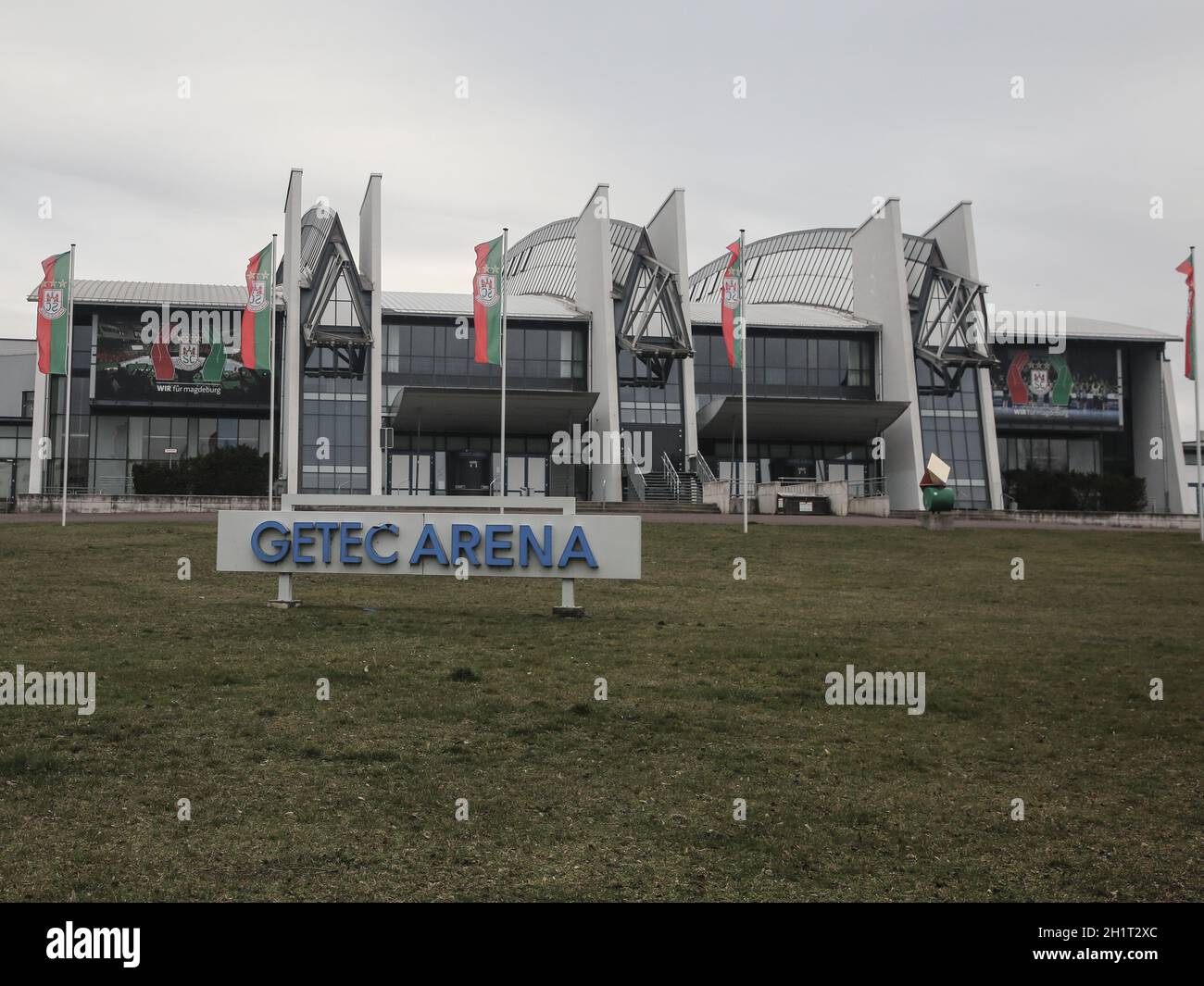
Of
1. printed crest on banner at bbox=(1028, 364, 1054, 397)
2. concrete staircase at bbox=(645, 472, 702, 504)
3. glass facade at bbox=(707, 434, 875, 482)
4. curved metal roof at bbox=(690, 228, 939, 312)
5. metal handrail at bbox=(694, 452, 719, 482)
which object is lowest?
concrete staircase at bbox=(645, 472, 702, 504)

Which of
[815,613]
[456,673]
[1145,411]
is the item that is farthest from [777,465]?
[456,673]

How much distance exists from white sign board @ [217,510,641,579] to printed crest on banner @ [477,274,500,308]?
790 inches

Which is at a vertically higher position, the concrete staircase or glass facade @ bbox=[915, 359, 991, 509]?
glass facade @ bbox=[915, 359, 991, 509]

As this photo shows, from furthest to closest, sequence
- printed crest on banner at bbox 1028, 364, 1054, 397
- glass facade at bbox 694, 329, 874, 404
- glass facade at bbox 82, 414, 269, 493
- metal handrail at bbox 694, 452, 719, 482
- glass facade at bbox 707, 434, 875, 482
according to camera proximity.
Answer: printed crest on banner at bbox 1028, 364, 1054, 397
glass facade at bbox 694, 329, 874, 404
glass facade at bbox 707, 434, 875, 482
glass facade at bbox 82, 414, 269, 493
metal handrail at bbox 694, 452, 719, 482

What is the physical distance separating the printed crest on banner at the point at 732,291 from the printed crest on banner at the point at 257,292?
1390cm

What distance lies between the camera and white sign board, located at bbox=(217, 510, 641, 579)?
1634 centimetres

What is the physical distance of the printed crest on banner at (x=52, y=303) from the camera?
1280 inches

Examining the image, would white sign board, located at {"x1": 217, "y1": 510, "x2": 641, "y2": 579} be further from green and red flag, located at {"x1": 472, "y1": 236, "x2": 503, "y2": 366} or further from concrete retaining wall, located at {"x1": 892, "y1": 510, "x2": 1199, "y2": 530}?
concrete retaining wall, located at {"x1": 892, "y1": 510, "x2": 1199, "y2": 530}

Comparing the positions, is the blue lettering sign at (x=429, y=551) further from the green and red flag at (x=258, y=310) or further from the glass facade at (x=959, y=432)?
the glass facade at (x=959, y=432)

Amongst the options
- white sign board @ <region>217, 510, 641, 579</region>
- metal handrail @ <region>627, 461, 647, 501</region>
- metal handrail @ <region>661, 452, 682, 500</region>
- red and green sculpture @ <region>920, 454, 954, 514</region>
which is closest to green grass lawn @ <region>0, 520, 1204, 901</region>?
white sign board @ <region>217, 510, 641, 579</region>

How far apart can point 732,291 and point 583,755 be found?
28.6m

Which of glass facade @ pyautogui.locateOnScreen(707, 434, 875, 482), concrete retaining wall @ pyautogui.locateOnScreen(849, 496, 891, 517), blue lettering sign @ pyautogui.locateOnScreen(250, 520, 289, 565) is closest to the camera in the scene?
blue lettering sign @ pyautogui.locateOnScreen(250, 520, 289, 565)

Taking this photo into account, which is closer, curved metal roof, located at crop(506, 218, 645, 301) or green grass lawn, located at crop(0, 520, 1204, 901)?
green grass lawn, located at crop(0, 520, 1204, 901)

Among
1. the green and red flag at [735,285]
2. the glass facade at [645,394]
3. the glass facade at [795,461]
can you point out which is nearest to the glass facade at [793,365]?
the glass facade at [795,461]
